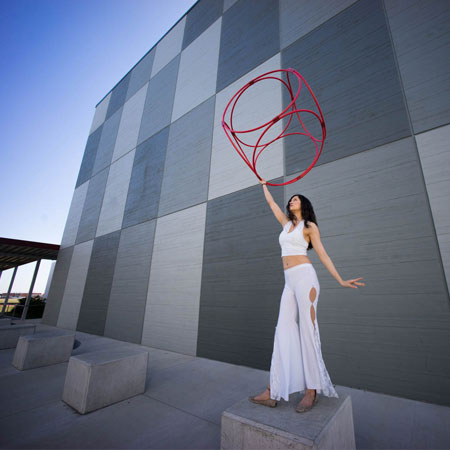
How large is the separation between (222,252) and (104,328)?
4424 millimetres

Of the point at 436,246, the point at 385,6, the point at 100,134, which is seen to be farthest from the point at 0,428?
the point at 100,134

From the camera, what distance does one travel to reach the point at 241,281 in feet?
14.2

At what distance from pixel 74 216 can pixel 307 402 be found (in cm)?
1141

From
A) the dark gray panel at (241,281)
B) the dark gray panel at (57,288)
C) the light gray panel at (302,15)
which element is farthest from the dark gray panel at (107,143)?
the light gray panel at (302,15)

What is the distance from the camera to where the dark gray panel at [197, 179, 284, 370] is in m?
3.89

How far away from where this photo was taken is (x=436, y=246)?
2.81 m

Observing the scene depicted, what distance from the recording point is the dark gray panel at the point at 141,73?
9.49 m

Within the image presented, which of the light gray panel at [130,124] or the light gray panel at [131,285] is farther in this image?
the light gray panel at [130,124]

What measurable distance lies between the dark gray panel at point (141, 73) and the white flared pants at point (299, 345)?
34.0ft

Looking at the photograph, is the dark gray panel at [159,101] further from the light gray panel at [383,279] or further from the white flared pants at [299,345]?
the white flared pants at [299,345]

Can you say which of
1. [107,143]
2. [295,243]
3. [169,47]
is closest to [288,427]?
[295,243]

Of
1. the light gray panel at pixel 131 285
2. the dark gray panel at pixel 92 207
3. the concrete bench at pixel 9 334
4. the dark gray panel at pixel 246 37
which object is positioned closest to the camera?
the concrete bench at pixel 9 334

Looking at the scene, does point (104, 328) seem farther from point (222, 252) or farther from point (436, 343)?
point (436, 343)

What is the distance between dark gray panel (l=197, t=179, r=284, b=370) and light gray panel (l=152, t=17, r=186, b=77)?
6726 millimetres
